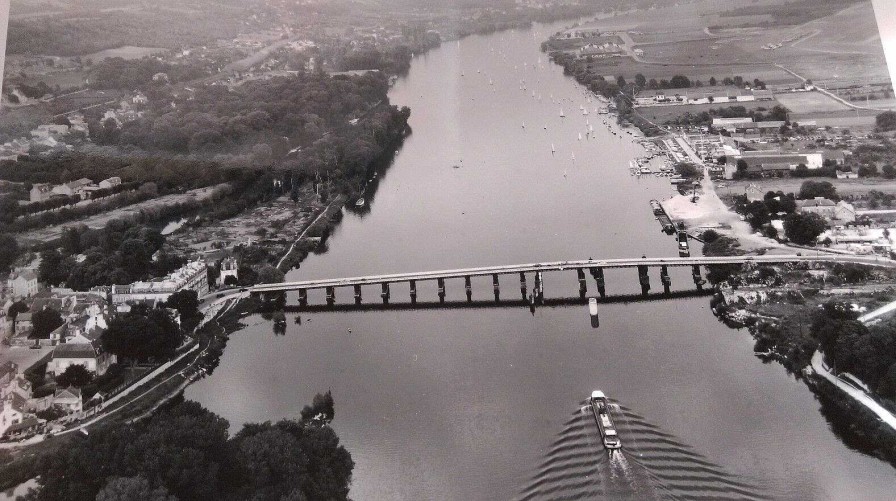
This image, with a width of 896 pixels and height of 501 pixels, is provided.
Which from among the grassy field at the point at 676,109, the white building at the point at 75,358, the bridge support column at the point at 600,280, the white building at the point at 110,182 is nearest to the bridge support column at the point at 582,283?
the bridge support column at the point at 600,280

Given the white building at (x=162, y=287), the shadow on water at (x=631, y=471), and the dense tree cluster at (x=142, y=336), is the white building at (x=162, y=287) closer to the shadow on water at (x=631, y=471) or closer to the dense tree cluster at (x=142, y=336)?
the dense tree cluster at (x=142, y=336)

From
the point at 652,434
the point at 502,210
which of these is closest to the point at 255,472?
the point at 652,434

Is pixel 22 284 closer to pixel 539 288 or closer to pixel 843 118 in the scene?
pixel 539 288

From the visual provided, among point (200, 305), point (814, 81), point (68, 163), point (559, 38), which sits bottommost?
point (200, 305)

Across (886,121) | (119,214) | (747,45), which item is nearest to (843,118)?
(886,121)

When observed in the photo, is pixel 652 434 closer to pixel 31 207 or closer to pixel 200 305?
pixel 200 305

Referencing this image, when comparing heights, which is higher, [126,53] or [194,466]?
[126,53]
